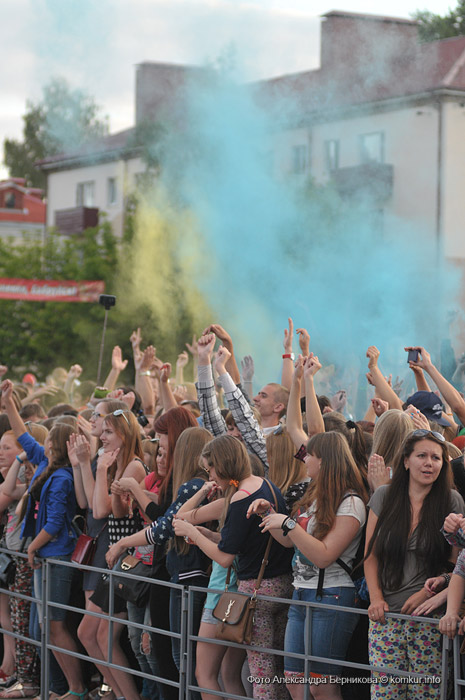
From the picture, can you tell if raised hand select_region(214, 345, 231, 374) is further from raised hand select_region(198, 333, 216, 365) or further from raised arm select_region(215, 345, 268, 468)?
raised arm select_region(215, 345, 268, 468)

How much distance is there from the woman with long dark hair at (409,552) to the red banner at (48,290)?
55.9ft

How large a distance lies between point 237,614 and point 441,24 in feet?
98.3

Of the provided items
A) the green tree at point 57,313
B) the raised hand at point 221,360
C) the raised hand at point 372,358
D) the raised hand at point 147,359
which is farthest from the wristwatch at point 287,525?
the green tree at point 57,313

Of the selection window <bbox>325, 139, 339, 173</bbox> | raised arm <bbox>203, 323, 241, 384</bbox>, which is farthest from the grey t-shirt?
window <bbox>325, 139, 339, 173</bbox>

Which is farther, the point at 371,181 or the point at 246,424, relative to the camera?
the point at 371,181

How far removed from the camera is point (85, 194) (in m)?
35.2

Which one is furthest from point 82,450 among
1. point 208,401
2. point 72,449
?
point 208,401

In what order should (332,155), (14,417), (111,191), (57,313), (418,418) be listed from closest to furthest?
(418,418) < (14,417) < (332,155) < (57,313) < (111,191)

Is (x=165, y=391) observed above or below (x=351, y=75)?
below

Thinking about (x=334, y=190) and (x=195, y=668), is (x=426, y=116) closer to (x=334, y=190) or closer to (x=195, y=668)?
(x=334, y=190)

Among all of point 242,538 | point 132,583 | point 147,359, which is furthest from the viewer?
point 147,359

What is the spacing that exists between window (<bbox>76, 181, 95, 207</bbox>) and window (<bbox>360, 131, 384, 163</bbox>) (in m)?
13.0

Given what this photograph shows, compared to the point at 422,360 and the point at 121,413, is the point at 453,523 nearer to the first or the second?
the point at 422,360

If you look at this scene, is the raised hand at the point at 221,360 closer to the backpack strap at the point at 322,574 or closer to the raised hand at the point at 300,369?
the raised hand at the point at 300,369
